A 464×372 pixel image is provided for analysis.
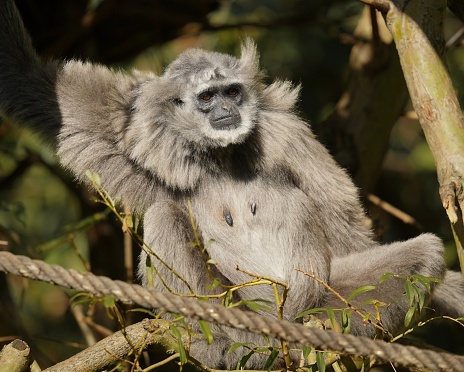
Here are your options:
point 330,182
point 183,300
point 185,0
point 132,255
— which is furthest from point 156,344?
point 185,0

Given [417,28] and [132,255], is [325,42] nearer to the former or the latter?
[132,255]

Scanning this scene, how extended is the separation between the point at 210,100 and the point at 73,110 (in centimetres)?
107

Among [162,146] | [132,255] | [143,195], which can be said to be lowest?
[132,255]

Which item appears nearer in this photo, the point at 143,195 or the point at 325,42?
the point at 143,195

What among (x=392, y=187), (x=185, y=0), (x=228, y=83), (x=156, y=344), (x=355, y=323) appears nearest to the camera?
(x=156, y=344)

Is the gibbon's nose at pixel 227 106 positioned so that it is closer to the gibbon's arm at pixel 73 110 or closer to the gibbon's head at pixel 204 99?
the gibbon's head at pixel 204 99

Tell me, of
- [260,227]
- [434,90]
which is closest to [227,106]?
[260,227]

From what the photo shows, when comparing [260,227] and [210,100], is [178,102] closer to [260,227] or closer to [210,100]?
[210,100]

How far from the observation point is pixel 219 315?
365 centimetres

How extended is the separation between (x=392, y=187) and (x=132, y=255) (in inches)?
193

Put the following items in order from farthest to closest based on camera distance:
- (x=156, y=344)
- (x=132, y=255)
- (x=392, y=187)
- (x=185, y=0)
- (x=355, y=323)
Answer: (x=392, y=187)
(x=185, y=0)
(x=132, y=255)
(x=355, y=323)
(x=156, y=344)

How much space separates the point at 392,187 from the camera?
11875 millimetres

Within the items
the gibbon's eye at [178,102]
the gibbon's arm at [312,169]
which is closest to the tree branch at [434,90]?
the gibbon's arm at [312,169]

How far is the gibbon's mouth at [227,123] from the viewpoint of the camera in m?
6.02
